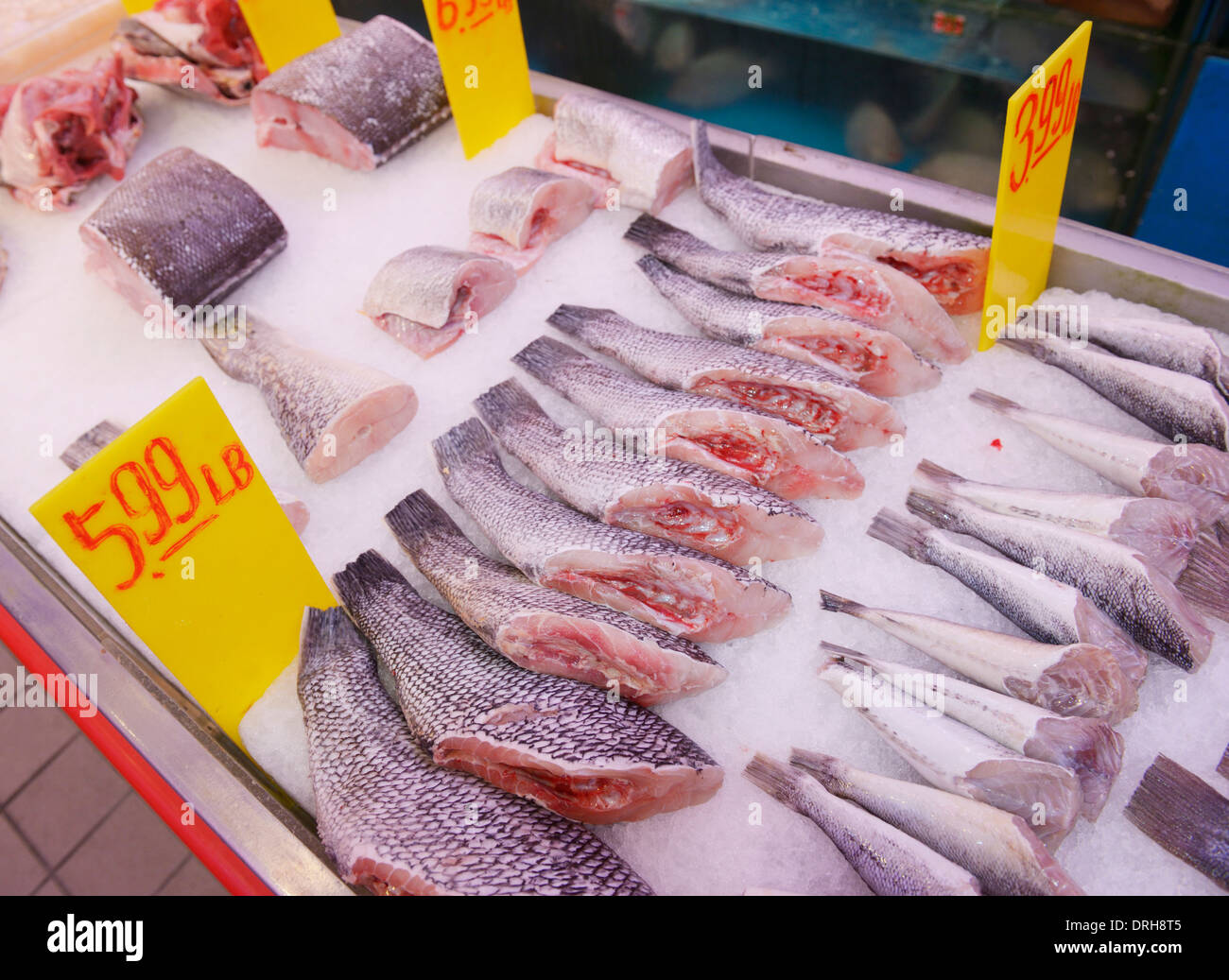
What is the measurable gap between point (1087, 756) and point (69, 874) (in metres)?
3.70

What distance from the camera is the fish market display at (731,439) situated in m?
2.29

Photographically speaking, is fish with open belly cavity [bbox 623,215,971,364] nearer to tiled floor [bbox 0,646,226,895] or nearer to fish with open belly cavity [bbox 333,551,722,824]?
fish with open belly cavity [bbox 333,551,722,824]

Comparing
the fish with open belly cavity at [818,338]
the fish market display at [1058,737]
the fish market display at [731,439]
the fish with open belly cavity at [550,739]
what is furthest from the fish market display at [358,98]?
the fish market display at [1058,737]

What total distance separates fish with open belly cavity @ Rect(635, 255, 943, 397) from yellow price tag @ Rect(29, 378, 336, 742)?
1468 millimetres

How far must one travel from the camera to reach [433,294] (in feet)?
9.38

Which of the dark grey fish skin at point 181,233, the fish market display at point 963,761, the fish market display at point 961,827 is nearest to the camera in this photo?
the fish market display at point 961,827

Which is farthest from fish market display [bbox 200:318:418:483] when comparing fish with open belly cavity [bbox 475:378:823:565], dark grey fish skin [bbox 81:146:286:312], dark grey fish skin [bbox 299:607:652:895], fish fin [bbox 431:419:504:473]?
dark grey fish skin [bbox 299:607:652:895]

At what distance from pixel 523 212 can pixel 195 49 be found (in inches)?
84.2

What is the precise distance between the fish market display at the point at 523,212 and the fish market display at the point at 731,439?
35.2 inches

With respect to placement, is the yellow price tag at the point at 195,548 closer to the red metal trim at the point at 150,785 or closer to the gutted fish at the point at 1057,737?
the red metal trim at the point at 150,785

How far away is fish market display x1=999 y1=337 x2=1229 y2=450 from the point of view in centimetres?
214

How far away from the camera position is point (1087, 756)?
1.73 metres

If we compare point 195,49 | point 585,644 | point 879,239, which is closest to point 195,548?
point 585,644
